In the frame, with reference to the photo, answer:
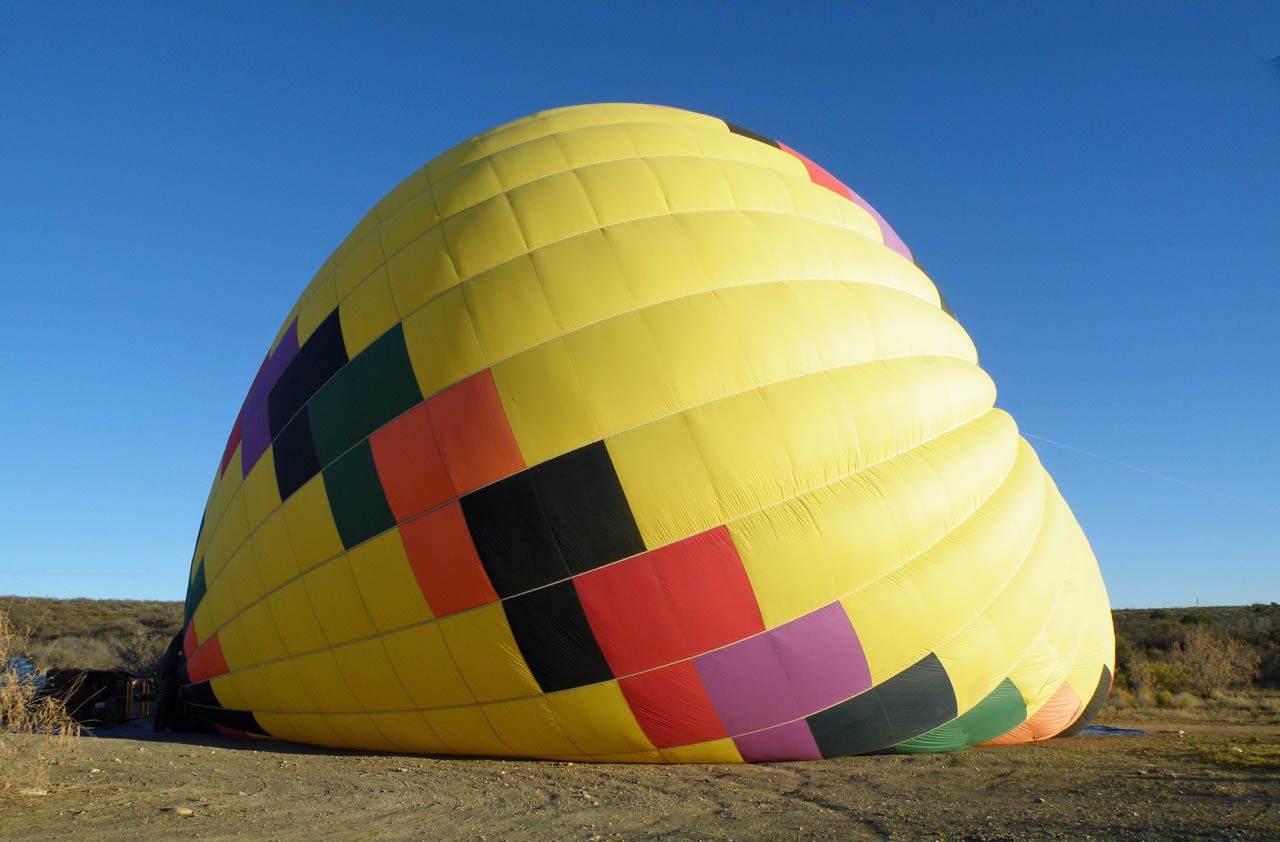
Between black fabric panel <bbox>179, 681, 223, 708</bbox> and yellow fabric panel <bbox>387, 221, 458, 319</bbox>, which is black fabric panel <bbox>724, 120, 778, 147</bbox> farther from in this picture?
black fabric panel <bbox>179, 681, 223, 708</bbox>

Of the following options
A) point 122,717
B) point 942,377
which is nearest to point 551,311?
point 942,377

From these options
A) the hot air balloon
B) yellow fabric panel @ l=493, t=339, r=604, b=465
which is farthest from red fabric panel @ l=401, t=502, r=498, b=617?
yellow fabric panel @ l=493, t=339, r=604, b=465

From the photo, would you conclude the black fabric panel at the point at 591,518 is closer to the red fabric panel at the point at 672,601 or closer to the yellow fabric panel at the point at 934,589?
the red fabric panel at the point at 672,601

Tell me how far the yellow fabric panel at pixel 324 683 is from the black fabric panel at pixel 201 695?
1704 millimetres

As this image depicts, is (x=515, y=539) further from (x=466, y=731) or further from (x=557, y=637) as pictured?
(x=466, y=731)

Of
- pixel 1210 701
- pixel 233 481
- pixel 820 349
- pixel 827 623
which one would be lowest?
pixel 1210 701

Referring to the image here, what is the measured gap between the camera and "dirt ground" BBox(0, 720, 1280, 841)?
4.61 metres

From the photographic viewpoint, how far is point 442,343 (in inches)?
269

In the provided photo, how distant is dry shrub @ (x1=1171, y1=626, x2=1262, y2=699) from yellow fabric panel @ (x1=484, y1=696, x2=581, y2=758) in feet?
48.7

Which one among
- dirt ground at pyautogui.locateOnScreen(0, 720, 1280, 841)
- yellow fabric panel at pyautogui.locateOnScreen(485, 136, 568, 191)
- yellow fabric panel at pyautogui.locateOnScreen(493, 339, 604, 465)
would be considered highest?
yellow fabric panel at pyautogui.locateOnScreen(485, 136, 568, 191)

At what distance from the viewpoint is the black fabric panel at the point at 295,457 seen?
288 inches

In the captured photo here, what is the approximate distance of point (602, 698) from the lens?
637 cm

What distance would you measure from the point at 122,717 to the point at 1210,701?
56.4 ft

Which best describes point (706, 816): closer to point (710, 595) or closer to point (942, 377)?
point (710, 595)
